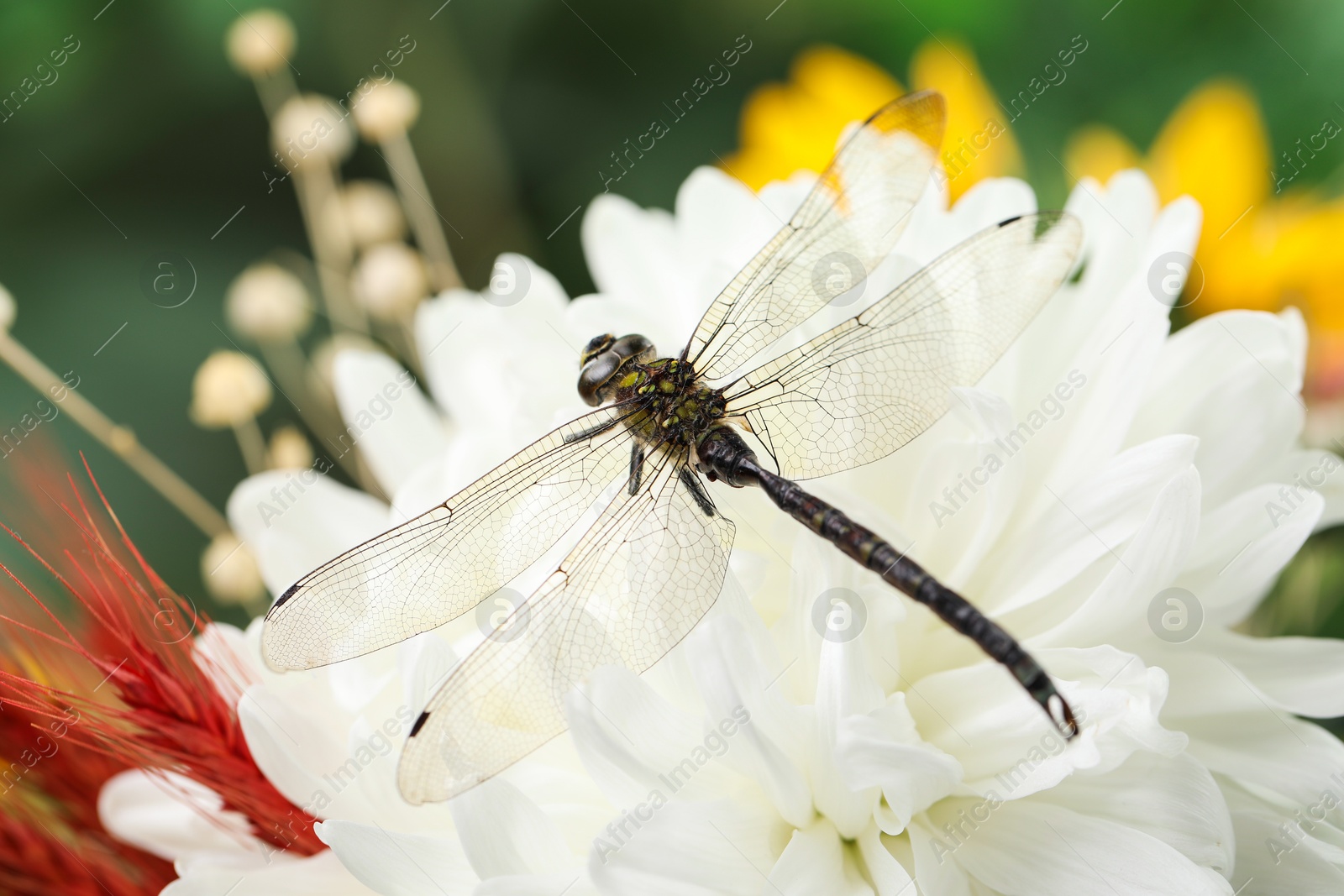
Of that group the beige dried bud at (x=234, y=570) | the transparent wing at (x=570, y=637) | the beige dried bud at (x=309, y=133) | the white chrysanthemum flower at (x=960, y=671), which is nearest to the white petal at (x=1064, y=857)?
the white chrysanthemum flower at (x=960, y=671)

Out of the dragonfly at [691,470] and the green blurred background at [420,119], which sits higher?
the green blurred background at [420,119]

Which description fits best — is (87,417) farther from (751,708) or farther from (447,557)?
(751,708)

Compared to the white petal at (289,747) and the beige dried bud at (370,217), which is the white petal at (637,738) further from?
the beige dried bud at (370,217)

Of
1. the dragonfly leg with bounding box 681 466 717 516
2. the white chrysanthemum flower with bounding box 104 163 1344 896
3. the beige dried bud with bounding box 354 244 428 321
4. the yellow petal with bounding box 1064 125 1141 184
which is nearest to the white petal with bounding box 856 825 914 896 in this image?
the white chrysanthemum flower with bounding box 104 163 1344 896

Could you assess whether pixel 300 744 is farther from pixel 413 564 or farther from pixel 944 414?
pixel 944 414

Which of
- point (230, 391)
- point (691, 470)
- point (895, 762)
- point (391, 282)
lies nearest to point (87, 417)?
point (230, 391)

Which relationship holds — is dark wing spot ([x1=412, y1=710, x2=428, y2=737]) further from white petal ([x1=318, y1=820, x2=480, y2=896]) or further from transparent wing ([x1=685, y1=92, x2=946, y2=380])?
transparent wing ([x1=685, y1=92, x2=946, y2=380])
